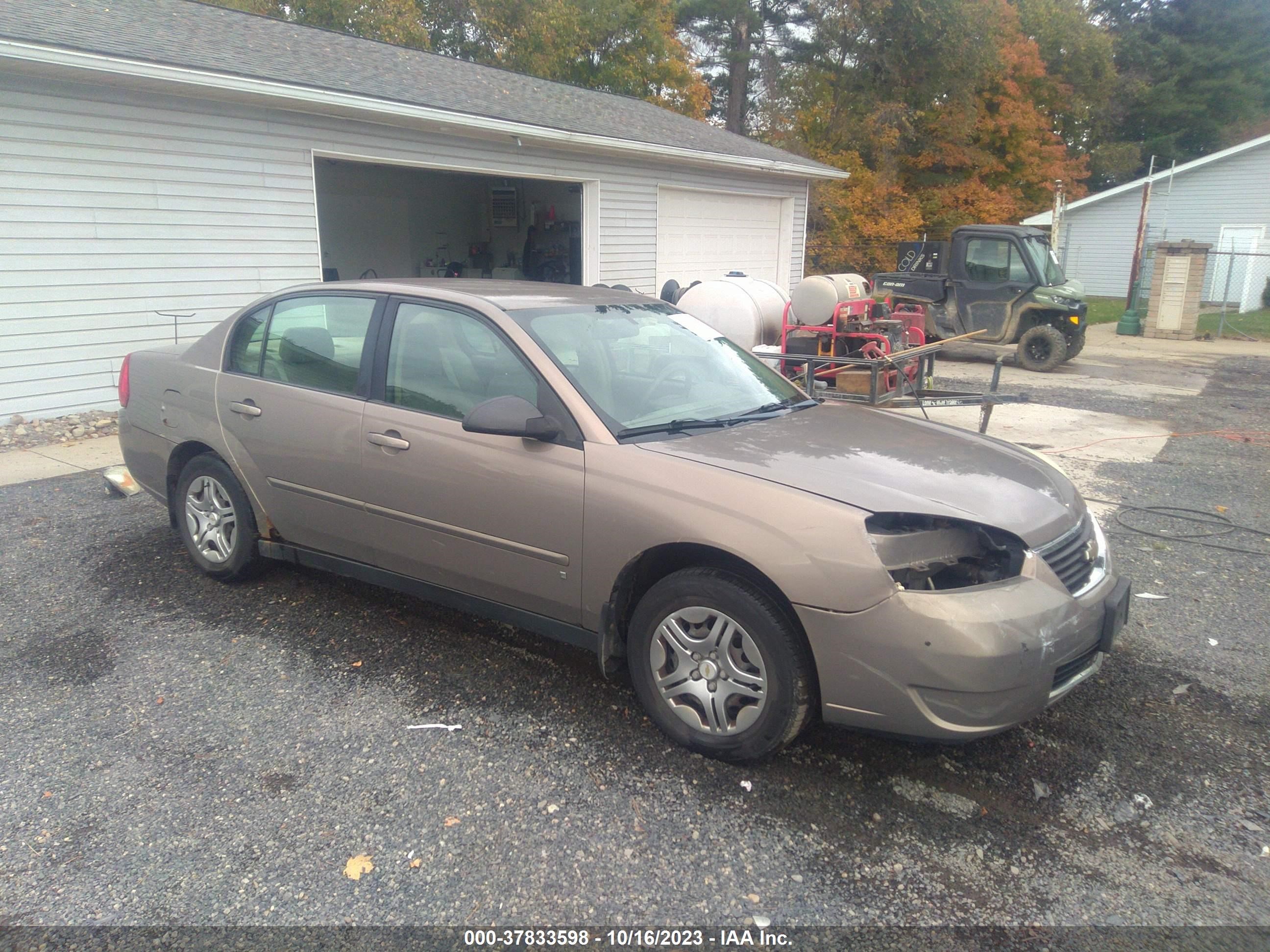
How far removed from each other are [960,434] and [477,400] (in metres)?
2.09

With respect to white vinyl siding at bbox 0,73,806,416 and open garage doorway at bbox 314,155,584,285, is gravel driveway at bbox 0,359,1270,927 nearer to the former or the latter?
white vinyl siding at bbox 0,73,806,416

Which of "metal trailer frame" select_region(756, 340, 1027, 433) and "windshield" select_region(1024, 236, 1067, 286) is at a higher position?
"windshield" select_region(1024, 236, 1067, 286)

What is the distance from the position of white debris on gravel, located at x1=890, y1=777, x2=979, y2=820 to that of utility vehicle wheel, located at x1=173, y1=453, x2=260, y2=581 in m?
3.25

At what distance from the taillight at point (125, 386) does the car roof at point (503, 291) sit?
4.10 ft

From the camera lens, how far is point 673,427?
350 cm

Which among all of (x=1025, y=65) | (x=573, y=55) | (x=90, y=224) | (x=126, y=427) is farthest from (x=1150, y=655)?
(x=1025, y=65)

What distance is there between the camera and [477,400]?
3695 mm

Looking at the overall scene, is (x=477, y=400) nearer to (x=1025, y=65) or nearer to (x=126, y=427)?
(x=126, y=427)

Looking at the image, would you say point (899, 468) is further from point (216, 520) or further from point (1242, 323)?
point (1242, 323)

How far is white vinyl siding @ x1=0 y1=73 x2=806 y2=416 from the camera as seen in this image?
7.96 meters

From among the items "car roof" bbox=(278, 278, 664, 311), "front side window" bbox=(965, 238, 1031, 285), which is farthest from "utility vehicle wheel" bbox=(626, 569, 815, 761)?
"front side window" bbox=(965, 238, 1031, 285)

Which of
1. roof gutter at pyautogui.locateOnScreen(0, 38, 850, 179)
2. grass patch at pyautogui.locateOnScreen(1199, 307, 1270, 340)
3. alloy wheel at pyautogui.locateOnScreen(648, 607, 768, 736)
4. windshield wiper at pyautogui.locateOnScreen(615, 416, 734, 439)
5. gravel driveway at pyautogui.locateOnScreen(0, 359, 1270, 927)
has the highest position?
roof gutter at pyautogui.locateOnScreen(0, 38, 850, 179)

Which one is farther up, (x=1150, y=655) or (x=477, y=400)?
(x=477, y=400)

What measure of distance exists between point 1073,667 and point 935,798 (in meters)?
0.64
